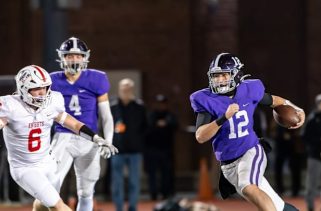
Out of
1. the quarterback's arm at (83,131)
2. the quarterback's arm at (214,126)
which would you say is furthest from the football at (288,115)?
the quarterback's arm at (83,131)

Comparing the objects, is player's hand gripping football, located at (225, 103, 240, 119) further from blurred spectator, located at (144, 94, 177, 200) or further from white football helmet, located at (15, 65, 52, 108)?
blurred spectator, located at (144, 94, 177, 200)

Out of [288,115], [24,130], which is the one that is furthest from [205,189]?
[24,130]

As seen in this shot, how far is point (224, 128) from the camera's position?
33.4ft

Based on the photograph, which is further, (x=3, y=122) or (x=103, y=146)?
(x=103, y=146)

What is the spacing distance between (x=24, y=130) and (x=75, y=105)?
128 cm

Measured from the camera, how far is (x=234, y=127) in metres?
10.2

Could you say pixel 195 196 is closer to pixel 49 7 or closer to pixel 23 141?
pixel 49 7

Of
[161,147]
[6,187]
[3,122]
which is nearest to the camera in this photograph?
[3,122]

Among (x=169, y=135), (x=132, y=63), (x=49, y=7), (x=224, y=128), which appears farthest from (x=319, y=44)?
(x=224, y=128)

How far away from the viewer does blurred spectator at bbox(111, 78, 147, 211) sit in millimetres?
14375

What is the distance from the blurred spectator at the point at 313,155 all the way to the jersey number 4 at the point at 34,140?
537cm

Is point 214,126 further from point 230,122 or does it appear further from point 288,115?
point 288,115

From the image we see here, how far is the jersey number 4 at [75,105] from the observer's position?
11398 mm

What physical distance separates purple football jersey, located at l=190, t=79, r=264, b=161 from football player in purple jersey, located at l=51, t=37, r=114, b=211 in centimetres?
147
